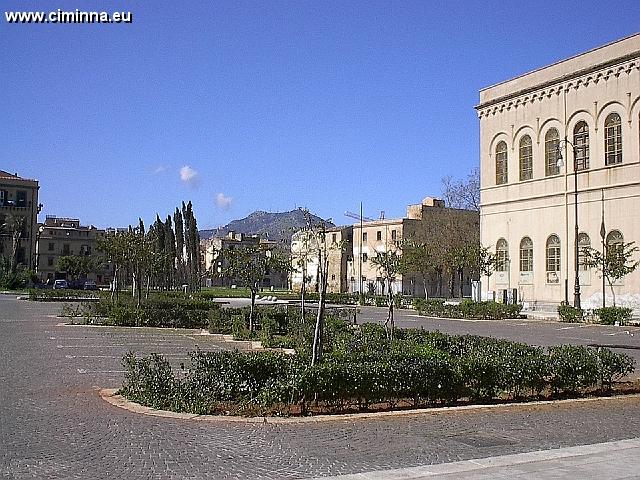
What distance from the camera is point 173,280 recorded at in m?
77.4

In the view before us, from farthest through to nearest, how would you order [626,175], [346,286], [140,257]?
[346,286] → [626,175] → [140,257]

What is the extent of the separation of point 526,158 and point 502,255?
7032 millimetres

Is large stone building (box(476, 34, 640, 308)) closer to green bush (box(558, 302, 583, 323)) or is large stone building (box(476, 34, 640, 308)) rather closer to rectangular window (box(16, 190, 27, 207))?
green bush (box(558, 302, 583, 323))

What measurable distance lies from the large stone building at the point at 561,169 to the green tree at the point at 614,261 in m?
0.68

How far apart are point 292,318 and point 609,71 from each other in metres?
29.6

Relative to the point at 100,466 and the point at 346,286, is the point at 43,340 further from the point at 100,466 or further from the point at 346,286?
the point at 346,286

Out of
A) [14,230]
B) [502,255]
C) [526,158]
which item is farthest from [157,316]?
[14,230]

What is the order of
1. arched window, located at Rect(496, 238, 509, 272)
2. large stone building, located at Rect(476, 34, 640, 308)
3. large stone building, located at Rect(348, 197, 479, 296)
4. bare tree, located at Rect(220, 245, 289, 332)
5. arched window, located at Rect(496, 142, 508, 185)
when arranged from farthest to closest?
large stone building, located at Rect(348, 197, 479, 296)
arched window, located at Rect(496, 142, 508, 185)
arched window, located at Rect(496, 238, 509, 272)
large stone building, located at Rect(476, 34, 640, 308)
bare tree, located at Rect(220, 245, 289, 332)

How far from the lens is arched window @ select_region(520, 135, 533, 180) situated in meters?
50.3

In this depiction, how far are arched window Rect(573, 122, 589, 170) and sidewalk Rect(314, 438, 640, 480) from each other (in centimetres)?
3980

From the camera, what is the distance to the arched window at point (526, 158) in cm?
5028

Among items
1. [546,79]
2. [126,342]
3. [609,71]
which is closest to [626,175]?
[609,71]

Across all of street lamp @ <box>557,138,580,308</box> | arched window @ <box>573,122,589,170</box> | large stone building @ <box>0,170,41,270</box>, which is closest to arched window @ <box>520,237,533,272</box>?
street lamp @ <box>557,138,580,308</box>

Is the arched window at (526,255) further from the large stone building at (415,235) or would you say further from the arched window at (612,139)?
the large stone building at (415,235)
